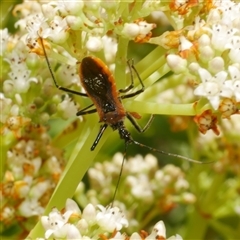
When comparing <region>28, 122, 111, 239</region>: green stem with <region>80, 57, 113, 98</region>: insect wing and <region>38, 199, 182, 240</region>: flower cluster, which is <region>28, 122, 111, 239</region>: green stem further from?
<region>80, 57, 113, 98</region>: insect wing

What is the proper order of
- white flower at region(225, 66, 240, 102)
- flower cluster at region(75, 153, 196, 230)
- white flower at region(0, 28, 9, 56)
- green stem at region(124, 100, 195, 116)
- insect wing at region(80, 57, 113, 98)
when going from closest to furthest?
white flower at region(225, 66, 240, 102)
green stem at region(124, 100, 195, 116)
insect wing at region(80, 57, 113, 98)
white flower at region(0, 28, 9, 56)
flower cluster at region(75, 153, 196, 230)

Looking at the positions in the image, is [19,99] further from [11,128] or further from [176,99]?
[176,99]

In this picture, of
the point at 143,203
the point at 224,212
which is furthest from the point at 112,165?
the point at 224,212

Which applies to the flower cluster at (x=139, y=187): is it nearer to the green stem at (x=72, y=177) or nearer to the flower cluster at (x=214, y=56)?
the green stem at (x=72, y=177)

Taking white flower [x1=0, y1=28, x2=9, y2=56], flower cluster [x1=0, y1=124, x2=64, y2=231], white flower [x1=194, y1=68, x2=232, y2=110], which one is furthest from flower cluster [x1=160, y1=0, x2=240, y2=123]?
flower cluster [x1=0, y1=124, x2=64, y2=231]

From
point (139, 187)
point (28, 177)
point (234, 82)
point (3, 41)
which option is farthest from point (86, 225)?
point (139, 187)

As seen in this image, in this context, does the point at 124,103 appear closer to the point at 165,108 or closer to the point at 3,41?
the point at 165,108
